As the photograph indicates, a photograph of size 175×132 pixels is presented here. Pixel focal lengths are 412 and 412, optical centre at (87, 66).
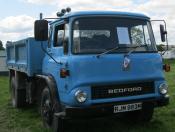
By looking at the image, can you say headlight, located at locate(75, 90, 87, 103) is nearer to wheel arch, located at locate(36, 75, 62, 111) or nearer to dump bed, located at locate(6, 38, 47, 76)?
wheel arch, located at locate(36, 75, 62, 111)

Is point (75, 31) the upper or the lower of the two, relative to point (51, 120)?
upper

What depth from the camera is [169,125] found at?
28.3 ft

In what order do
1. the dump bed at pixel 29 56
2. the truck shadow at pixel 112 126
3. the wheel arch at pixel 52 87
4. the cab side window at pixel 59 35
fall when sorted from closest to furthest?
the wheel arch at pixel 52 87, the cab side window at pixel 59 35, the truck shadow at pixel 112 126, the dump bed at pixel 29 56

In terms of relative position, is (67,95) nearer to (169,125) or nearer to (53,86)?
(53,86)

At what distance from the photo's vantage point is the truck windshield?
7.40 m

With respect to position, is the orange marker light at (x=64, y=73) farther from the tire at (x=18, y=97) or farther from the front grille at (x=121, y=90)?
the tire at (x=18, y=97)

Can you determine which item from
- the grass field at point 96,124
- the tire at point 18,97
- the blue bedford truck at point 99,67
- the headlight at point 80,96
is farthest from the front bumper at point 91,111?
the tire at point 18,97

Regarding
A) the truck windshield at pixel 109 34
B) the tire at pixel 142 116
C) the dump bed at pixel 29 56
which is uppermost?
the truck windshield at pixel 109 34

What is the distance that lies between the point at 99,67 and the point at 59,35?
1.32 m

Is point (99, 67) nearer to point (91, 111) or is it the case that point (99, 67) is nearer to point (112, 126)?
point (91, 111)

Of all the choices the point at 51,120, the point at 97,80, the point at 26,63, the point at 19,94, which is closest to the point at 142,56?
the point at 97,80

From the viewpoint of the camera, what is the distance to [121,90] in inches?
294

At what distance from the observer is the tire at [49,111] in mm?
7774

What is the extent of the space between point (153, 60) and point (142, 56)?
9.6 inches
